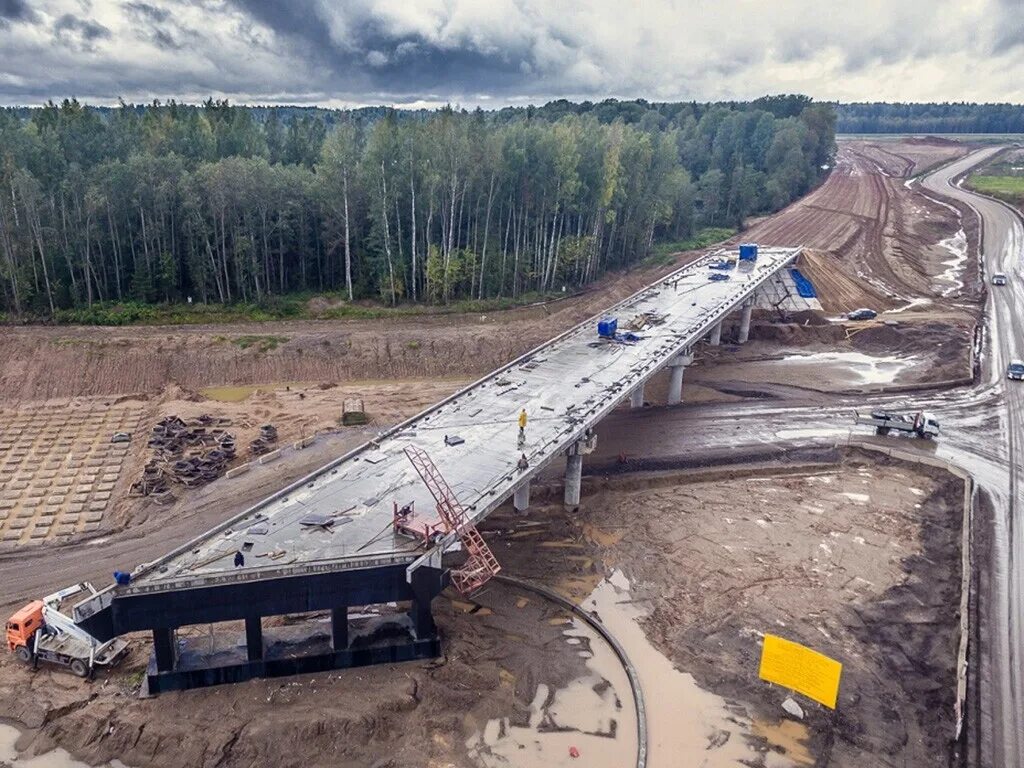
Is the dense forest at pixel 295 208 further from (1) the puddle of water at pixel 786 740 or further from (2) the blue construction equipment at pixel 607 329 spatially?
(1) the puddle of water at pixel 786 740

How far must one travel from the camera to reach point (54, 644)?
2336 centimetres

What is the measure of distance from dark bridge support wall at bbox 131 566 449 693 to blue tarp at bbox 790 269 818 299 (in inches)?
2039

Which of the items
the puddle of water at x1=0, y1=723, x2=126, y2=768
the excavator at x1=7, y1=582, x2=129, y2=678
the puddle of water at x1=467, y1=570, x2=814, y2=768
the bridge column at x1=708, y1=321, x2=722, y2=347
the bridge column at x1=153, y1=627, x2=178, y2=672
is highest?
the bridge column at x1=708, y1=321, x2=722, y2=347

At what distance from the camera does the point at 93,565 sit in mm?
28562

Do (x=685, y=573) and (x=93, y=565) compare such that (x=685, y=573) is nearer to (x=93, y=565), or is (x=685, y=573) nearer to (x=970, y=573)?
(x=970, y=573)

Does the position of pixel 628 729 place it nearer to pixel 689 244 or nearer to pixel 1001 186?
pixel 689 244

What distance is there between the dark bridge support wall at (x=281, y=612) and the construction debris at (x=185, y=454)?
12.5 m

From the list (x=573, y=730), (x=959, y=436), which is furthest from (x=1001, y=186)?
(x=573, y=730)

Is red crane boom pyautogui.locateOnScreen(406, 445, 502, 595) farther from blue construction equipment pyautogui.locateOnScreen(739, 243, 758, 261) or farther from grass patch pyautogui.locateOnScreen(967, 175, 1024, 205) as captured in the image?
grass patch pyautogui.locateOnScreen(967, 175, 1024, 205)

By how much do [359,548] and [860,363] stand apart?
45.0 meters

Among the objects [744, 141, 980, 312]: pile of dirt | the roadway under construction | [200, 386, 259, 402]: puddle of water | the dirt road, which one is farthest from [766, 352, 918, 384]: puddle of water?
[200, 386, 259, 402]: puddle of water

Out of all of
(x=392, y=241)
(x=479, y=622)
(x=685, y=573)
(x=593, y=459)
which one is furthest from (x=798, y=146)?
(x=479, y=622)

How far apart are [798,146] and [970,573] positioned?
304 ft

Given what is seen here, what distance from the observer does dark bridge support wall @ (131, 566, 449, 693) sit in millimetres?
20906
